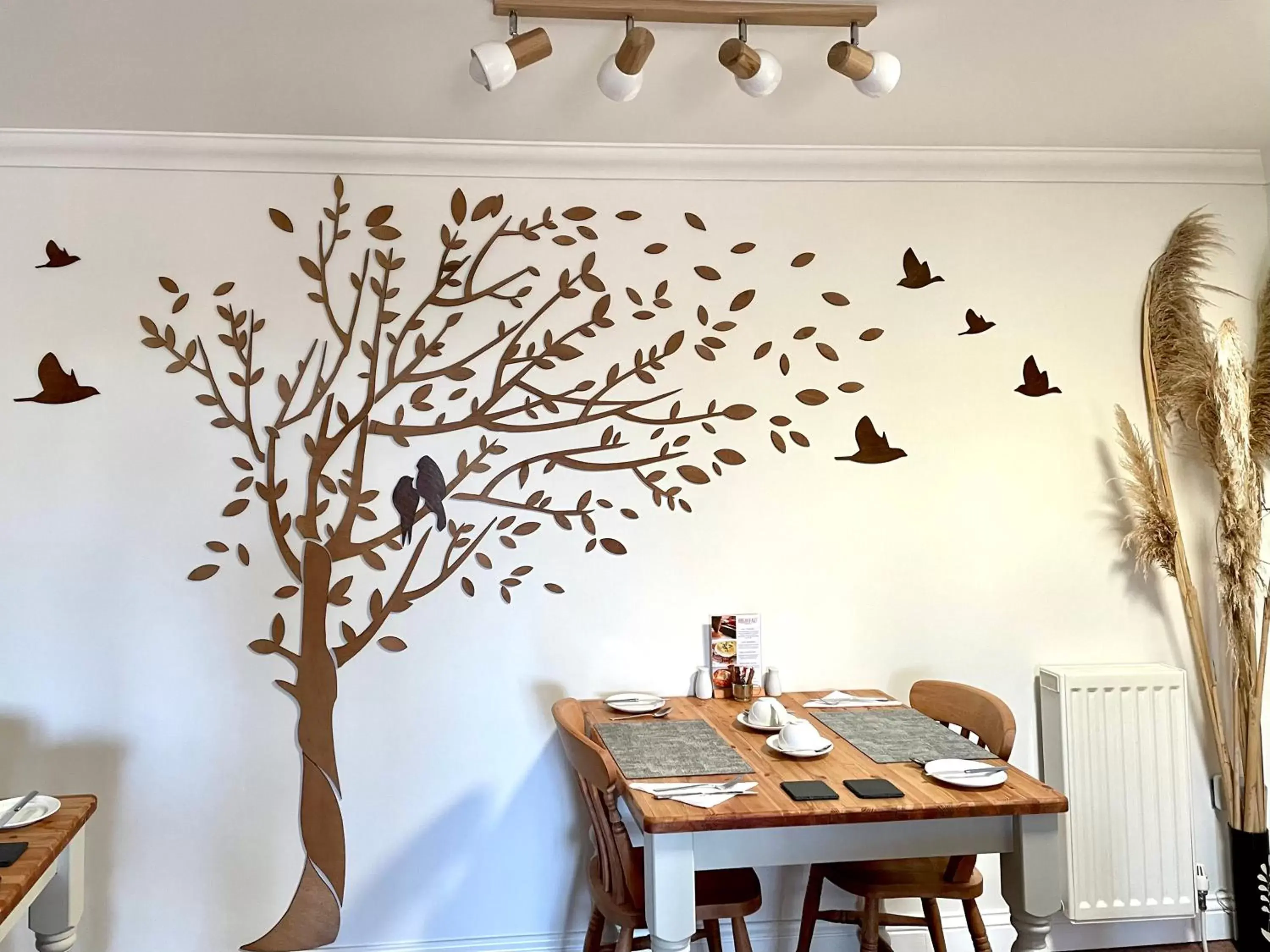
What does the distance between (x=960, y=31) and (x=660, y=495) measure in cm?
146

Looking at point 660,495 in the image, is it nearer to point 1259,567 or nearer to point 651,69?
point 651,69

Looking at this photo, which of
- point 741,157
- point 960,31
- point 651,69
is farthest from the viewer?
point 741,157

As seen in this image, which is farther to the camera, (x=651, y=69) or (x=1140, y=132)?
(x=1140, y=132)

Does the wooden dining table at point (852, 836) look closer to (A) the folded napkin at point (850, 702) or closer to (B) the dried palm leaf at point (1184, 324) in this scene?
(A) the folded napkin at point (850, 702)

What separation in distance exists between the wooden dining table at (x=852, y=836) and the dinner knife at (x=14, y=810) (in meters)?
1.20

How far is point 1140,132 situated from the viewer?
9.33 ft

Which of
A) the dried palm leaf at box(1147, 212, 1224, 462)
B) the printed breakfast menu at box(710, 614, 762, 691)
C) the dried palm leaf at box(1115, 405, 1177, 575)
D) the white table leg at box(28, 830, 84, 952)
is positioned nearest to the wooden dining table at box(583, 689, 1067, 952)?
the printed breakfast menu at box(710, 614, 762, 691)

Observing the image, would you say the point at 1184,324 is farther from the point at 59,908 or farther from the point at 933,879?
the point at 59,908

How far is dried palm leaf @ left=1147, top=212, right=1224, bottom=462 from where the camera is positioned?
9.57 feet

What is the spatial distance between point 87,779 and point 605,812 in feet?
5.28

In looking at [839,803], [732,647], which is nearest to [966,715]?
[732,647]

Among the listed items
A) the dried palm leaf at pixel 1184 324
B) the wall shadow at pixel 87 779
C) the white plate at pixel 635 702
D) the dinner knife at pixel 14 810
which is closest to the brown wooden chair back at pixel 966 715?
the white plate at pixel 635 702

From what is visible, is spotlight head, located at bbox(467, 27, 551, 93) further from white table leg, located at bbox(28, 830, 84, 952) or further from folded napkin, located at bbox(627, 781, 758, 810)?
white table leg, located at bbox(28, 830, 84, 952)

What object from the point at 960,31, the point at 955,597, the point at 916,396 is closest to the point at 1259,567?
the point at 955,597
